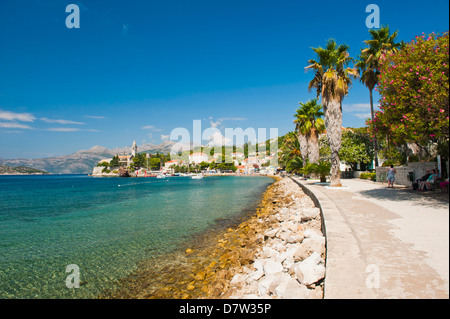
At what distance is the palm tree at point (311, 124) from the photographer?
31.4m

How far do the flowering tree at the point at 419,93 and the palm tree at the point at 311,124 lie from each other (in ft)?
65.4

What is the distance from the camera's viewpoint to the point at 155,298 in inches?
251

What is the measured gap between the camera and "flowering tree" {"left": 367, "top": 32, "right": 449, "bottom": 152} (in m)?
→ 7.80

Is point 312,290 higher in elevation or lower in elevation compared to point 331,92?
lower

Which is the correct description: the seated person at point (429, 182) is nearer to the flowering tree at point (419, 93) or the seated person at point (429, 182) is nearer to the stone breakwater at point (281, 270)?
the flowering tree at point (419, 93)

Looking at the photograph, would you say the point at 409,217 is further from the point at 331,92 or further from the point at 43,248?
the point at 43,248

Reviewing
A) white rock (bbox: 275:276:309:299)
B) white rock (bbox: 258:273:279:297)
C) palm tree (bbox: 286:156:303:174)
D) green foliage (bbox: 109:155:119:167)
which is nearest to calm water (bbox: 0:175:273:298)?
white rock (bbox: 258:273:279:297)

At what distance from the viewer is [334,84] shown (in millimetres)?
17172

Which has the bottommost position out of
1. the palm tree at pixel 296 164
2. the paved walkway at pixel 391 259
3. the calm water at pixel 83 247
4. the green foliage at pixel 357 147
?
the calm water at pixel 83 247

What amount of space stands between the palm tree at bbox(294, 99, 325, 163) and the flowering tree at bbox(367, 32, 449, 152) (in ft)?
65.4

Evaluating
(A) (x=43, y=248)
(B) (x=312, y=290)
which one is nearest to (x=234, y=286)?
(B) (x=312, y=290)

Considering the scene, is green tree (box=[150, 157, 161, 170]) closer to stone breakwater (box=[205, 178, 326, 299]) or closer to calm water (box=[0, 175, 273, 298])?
calm water (box=[0, 175, 273, 298])

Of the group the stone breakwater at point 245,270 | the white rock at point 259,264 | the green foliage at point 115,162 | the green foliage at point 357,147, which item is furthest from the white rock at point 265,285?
the green foliage at point 115,162
